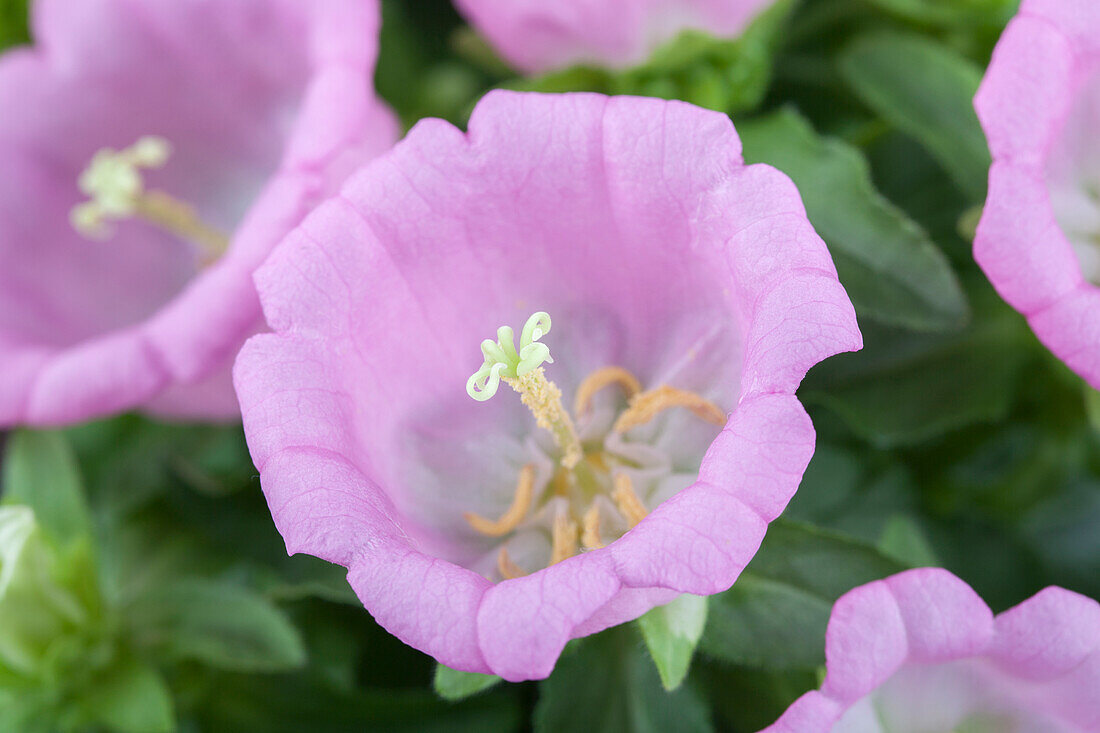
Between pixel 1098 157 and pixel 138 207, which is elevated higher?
pixel 1098 157

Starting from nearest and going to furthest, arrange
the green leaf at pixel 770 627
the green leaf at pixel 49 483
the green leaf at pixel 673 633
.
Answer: the green leaf at pixel 673 633
the green leaf at pixel 770 627
the green leaf at pixel 49 483

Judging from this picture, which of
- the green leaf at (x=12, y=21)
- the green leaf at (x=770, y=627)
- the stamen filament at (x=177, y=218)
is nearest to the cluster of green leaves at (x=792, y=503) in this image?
the green leaf at (x=770, y=627)

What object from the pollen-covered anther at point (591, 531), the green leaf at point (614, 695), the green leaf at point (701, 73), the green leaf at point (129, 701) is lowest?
the green leaf at point (129, 701)

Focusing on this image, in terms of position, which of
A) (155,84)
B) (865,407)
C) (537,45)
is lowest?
(865,407)

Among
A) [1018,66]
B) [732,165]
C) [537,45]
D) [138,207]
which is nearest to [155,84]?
[138,207]

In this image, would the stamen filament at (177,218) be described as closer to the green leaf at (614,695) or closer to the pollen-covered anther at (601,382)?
the pollen-covered anther at (601,382)

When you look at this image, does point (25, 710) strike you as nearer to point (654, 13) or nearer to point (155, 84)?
point (155, 84)

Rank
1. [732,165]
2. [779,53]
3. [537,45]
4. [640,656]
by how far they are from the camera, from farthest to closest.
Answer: [779,53], [537,45], [640,656], [732,165]
